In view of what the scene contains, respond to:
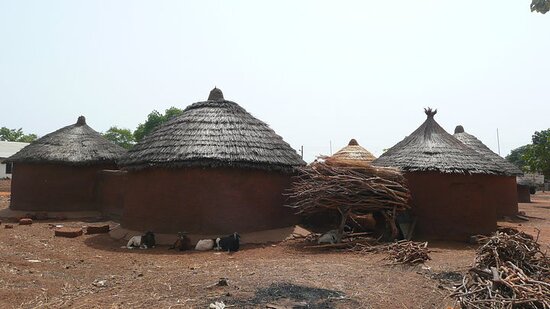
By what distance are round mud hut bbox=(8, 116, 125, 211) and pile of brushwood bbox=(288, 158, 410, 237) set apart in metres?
9.41

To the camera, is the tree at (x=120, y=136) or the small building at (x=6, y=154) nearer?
the small building at (x=6, y=154)

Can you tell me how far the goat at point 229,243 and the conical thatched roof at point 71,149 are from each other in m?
8.84

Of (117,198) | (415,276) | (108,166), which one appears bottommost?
(415,276)

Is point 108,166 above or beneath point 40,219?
above

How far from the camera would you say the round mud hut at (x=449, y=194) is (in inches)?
426

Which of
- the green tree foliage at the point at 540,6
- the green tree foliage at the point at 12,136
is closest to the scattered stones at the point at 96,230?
the green tree foliage at the point at 540,6

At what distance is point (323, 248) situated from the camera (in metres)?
9.84

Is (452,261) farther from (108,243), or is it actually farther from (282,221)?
(108,243)

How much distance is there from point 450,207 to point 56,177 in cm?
1348

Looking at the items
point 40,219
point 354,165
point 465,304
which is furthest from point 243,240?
point 40,219

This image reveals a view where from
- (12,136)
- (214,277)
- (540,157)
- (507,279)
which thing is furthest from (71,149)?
(12,136)

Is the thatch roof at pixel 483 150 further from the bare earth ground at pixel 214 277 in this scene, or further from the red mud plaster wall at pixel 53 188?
the red mud plaster wall at pixel 53 188

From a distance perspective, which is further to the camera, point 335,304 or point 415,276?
point 415,276

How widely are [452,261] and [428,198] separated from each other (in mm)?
3216
